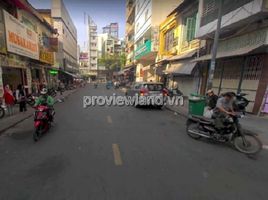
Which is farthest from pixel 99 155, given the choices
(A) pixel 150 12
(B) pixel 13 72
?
(A) pixel 150 12

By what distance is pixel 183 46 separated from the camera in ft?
59.0

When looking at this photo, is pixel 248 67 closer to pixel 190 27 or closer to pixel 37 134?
pixel 190 27

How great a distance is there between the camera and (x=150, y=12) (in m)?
25.6

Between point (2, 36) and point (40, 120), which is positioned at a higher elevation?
point (2, 36)

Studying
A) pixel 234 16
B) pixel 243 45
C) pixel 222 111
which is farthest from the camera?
pixel 243 45

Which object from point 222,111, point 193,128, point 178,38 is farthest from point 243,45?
point 178,38

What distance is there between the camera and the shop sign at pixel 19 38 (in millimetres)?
11125

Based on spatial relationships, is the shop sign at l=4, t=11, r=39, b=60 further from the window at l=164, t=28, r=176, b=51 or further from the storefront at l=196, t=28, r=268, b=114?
the window at l=164, t=28, r=176, b=51

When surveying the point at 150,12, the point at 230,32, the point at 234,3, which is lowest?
the point at 230,32

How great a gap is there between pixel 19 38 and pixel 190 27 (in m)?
14.3

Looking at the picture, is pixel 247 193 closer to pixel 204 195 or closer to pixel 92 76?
pixel 204 195

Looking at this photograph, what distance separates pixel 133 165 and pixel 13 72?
632 inches

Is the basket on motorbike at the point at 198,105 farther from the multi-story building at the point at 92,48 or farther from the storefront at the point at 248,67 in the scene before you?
the multi-story building at the point at 92,48

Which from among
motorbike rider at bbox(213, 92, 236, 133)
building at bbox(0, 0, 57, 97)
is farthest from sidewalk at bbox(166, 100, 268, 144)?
building at bbox(0, 0, 57, 97)
